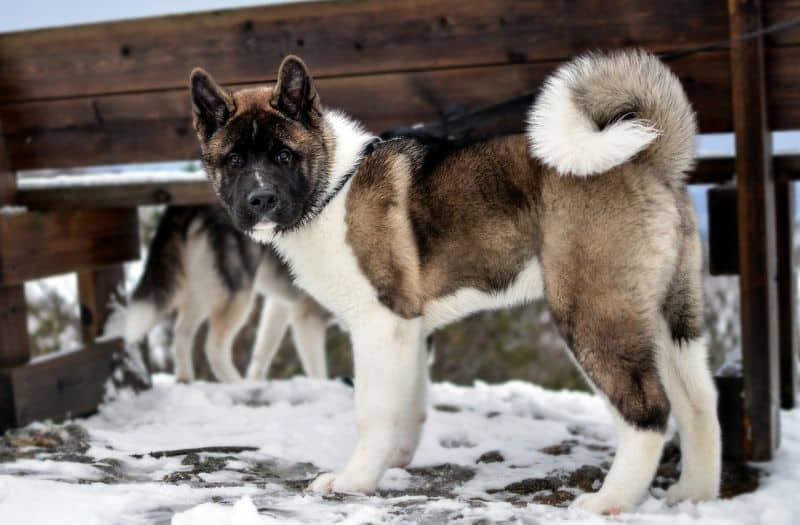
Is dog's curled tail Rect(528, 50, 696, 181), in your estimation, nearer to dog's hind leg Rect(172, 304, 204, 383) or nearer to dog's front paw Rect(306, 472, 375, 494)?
dog's front paw Rect(306, 472, 375, 494)

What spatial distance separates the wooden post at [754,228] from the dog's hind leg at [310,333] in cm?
297

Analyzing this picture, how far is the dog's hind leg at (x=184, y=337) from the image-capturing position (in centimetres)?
580

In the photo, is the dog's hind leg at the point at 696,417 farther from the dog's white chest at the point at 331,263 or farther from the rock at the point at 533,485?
the dog's white chest at the point at 331,263

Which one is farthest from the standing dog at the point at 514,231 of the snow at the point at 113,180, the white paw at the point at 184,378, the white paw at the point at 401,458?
the white paw at the point at 184,378

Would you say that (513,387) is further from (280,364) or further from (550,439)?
(280,364)

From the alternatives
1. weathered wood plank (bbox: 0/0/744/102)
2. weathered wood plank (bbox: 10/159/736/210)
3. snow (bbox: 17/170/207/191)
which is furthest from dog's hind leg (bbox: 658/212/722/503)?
snow (bbox: 17/170/207/191)

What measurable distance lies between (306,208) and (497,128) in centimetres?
143

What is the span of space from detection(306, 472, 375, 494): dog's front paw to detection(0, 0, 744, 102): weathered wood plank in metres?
2.08

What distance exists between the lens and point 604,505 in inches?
108

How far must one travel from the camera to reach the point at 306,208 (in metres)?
3.21

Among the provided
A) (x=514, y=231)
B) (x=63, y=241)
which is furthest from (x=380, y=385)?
(x=63, y=241)

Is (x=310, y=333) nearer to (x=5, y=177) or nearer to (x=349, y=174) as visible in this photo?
(x=5, y=177)

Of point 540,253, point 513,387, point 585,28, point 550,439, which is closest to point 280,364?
point 513,387

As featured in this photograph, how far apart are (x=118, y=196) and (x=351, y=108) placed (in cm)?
148
